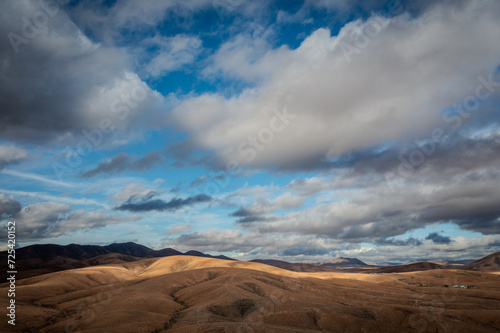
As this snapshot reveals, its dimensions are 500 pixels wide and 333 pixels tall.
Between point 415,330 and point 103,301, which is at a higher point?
point 103,301

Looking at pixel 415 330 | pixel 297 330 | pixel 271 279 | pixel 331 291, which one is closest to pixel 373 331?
pixel 415 330

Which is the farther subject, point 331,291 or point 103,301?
point 331,291

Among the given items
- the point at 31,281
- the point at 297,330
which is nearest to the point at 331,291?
the point at 297,330

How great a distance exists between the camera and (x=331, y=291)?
338 feet

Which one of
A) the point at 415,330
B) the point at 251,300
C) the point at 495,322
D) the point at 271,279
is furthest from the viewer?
the point at 271,279

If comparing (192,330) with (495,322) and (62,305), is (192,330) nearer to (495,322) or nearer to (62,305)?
(62,305)

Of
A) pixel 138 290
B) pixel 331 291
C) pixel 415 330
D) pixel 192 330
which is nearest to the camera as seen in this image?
pixel 192 330

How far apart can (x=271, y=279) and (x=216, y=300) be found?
39.3 metres

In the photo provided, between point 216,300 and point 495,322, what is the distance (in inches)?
2429

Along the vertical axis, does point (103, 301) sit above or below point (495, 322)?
above

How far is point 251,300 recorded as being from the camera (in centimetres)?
7456

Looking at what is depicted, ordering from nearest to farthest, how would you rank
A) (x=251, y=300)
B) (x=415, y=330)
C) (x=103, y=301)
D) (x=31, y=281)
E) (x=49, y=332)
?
(x=49, y=332), (x=415, y=330), (x=251, y=300), (x=103, y=301), (x=31, y=281)

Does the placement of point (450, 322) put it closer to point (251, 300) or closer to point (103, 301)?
point (251, 300)

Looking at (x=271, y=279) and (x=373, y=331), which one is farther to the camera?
(x=271, y=279)
